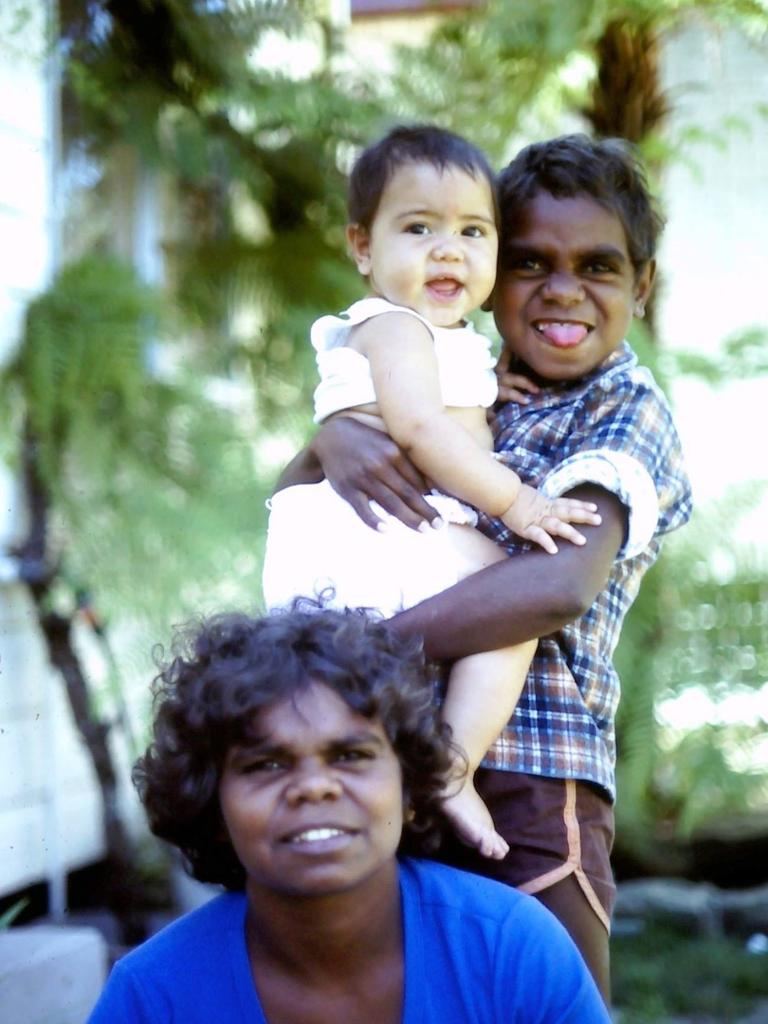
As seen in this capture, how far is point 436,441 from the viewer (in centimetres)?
197

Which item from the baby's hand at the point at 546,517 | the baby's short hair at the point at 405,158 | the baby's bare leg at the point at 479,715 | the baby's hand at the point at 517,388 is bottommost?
the baby's bare leg at the point at 479,715

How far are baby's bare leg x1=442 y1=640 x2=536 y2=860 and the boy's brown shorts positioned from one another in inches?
1.7

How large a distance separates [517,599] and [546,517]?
0.38 ft

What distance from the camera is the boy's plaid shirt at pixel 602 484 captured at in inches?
76.4

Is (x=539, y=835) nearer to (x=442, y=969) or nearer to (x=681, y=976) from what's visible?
(x=442, y=969)

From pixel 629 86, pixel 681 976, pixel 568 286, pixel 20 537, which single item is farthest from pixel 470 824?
pixel 629 86

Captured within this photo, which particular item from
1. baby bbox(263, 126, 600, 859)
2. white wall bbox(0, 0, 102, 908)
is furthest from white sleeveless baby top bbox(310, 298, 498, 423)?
white wall bbox(0, 0, 102, 908)

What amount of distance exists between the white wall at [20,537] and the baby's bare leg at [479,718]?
2797 millimetres

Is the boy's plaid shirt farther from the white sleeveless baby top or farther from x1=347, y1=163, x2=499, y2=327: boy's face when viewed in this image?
x1=347, y1=163, x2=499, y2=327: boy's face

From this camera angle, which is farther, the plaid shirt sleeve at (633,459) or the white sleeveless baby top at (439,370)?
the white sleeveless baby top at (439,370)

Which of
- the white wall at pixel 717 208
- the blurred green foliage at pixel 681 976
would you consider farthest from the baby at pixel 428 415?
the white wall at pixel 717 208

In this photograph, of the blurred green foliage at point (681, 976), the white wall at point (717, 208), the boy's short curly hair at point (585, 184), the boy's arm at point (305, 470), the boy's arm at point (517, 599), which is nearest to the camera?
the boy's arm at point (517, 599)

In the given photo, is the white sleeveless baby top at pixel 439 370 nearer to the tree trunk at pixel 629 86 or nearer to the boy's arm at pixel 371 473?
the boy's arm at pixel 371 473

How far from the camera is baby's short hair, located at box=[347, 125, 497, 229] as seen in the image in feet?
6.88
